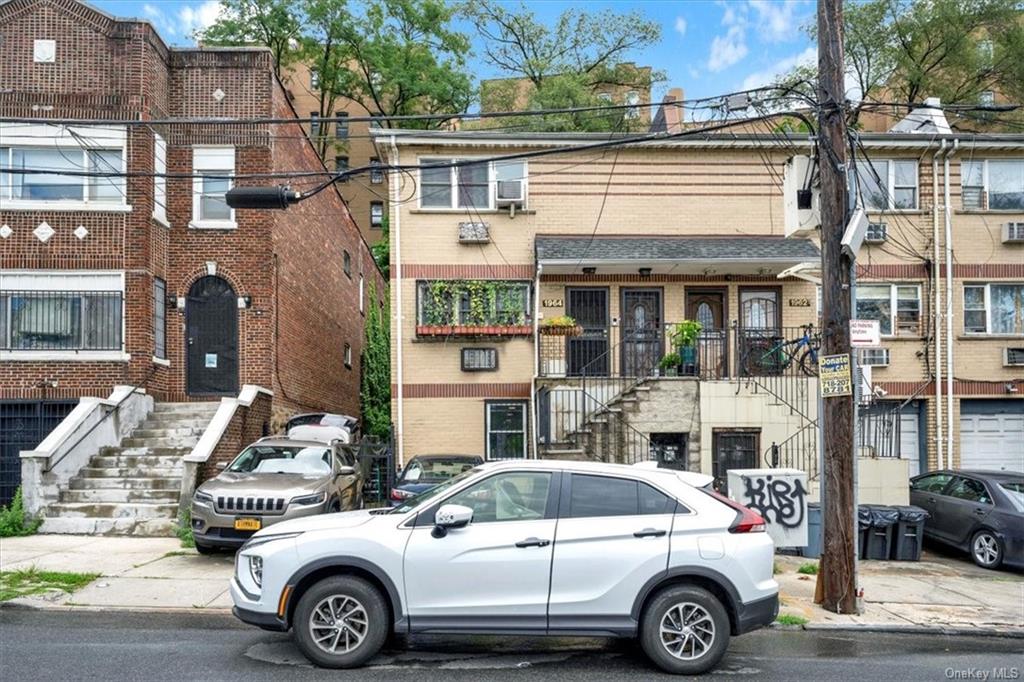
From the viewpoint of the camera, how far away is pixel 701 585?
680cm

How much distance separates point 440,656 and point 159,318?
13022 mm

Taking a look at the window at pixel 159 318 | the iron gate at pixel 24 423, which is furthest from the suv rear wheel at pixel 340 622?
the window at pixel 159 318

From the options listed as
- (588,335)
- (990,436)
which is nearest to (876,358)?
(990,436)

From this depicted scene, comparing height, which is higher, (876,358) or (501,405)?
(876,358)

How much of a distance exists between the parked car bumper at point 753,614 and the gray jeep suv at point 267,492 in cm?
617

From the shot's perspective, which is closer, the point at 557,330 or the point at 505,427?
the point at 557,330

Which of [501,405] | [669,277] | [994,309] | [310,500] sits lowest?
[310,500]

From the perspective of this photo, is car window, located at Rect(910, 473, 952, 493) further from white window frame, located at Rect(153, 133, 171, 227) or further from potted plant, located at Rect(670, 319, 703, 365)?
white window frame, located at Rect(153, 133, 171, 227)

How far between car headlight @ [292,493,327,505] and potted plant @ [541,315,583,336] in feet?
23.1

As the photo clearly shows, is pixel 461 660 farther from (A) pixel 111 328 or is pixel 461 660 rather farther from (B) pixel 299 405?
(B) pixel 299 405

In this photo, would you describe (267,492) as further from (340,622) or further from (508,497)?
(508,497)

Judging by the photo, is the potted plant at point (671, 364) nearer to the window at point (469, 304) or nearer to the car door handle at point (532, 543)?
the window at point (469, 304)

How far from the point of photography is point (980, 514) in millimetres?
12922

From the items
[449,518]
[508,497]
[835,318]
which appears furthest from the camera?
[835,318]
